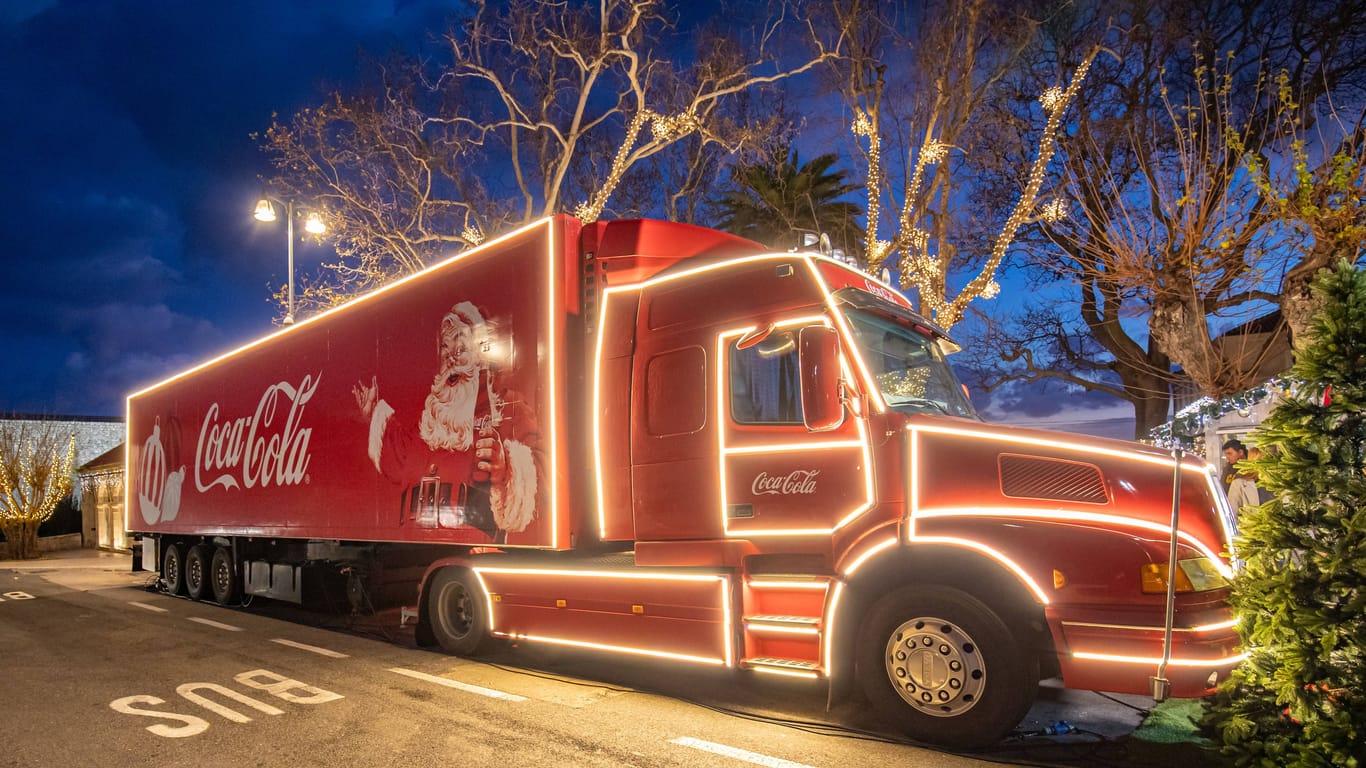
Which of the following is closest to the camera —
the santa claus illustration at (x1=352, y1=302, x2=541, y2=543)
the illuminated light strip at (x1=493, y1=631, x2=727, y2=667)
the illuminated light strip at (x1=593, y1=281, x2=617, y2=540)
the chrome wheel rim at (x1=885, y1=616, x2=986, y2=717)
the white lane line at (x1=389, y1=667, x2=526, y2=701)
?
the chrome wheel rim at (x1=885, y1=616, x2=986, y2=717)

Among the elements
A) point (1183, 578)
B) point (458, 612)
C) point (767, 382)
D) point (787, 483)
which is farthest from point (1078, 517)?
point (458, 612)

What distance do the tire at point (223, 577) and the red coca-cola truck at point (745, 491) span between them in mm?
4586

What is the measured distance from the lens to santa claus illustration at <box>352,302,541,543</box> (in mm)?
6867

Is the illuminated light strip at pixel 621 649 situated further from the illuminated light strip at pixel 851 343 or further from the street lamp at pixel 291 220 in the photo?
the street lamp at pixel 291 220

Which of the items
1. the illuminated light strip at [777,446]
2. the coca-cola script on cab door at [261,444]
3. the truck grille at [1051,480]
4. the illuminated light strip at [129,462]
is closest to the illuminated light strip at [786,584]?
the illuminated light strip at [777,446]

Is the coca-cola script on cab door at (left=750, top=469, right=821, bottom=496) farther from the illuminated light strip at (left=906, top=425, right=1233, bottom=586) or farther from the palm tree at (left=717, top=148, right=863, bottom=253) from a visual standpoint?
the palm tree at (left=717, top=148, right=863, bottom=253)

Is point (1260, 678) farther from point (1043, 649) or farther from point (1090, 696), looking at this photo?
point (1090, 696)

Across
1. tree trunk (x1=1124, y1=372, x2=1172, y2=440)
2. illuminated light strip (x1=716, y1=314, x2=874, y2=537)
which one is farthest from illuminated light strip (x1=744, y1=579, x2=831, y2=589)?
tree trunk (x1=1124, y1=372, x2=1172, y2=440)

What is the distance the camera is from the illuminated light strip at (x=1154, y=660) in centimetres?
416

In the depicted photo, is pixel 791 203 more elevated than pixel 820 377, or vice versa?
pixel 791 203

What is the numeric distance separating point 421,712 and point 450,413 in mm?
2745

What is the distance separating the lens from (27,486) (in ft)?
106

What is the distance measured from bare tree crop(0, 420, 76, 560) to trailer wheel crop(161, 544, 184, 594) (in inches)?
846

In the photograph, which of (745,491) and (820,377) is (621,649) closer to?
(745,491)
